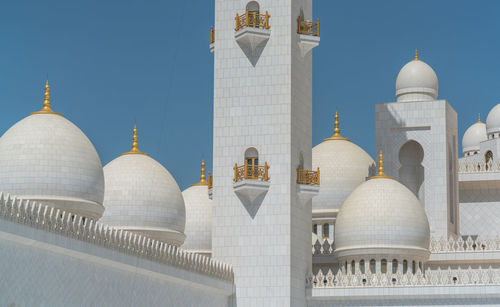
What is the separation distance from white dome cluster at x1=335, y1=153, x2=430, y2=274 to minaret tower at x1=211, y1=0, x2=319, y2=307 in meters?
2.61

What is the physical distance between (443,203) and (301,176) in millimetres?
8941

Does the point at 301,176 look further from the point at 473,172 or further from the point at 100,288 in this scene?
A: the point at 473,172

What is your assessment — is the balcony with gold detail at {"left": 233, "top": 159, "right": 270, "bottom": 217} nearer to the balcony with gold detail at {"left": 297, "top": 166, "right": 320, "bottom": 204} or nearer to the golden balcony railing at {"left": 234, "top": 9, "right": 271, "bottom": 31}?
the balcony with gold detail at {"left": 297, "top": 166, "right": 320, "bottom": 204}

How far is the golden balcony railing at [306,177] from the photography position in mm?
29875

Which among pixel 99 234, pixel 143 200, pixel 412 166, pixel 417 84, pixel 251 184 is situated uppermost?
pixel 417 84

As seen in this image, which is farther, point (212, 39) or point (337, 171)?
Answer: point (337, 171)

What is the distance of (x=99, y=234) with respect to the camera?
22812 mm

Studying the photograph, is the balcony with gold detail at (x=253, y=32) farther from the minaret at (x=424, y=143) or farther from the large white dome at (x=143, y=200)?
the minaret at (x=424, y=143)

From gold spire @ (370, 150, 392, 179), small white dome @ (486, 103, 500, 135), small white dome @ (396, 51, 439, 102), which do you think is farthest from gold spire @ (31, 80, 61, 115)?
small white dome @ (486, 103, 500, 135)

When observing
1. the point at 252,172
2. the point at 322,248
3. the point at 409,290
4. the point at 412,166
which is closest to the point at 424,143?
the point at 412,166

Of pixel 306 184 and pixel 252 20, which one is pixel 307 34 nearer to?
pixel 252 20

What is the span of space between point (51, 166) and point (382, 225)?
1117cm

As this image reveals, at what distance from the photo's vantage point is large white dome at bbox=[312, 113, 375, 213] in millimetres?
38062

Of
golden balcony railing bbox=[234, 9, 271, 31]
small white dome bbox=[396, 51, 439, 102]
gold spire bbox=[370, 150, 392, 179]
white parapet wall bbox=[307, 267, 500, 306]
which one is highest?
golden balcony railing bbox=[234, 9, 271, 31]
